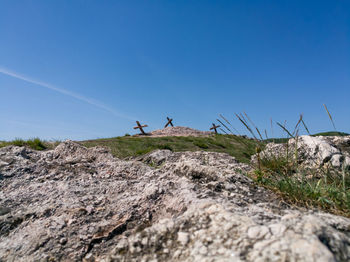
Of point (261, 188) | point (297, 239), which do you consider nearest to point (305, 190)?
point (261, 188)

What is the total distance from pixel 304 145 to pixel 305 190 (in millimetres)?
4058

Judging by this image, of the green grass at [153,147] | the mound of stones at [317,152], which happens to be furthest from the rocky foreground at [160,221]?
the green grass at [153,147]

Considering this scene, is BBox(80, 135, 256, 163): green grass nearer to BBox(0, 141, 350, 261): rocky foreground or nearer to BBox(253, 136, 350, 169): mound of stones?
BBox(253, 136, 350, 169): mound of stones

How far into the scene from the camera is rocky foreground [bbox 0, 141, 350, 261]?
138 cm

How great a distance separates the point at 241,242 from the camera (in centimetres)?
142

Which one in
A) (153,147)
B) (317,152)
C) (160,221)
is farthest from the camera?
(153,147)

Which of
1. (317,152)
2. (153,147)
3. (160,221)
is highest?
(153,147)

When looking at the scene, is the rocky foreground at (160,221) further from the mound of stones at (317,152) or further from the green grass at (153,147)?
the green grass at (153,147)

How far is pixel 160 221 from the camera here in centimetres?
201

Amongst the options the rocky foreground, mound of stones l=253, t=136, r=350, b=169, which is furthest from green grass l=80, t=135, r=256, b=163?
the rocky foreground

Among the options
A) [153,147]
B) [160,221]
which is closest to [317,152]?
[160,221]

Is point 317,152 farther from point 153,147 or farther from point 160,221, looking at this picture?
point 153,147

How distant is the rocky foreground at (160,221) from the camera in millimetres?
1379

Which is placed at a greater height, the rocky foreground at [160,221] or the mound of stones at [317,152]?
the mound of stones at [317,152]
